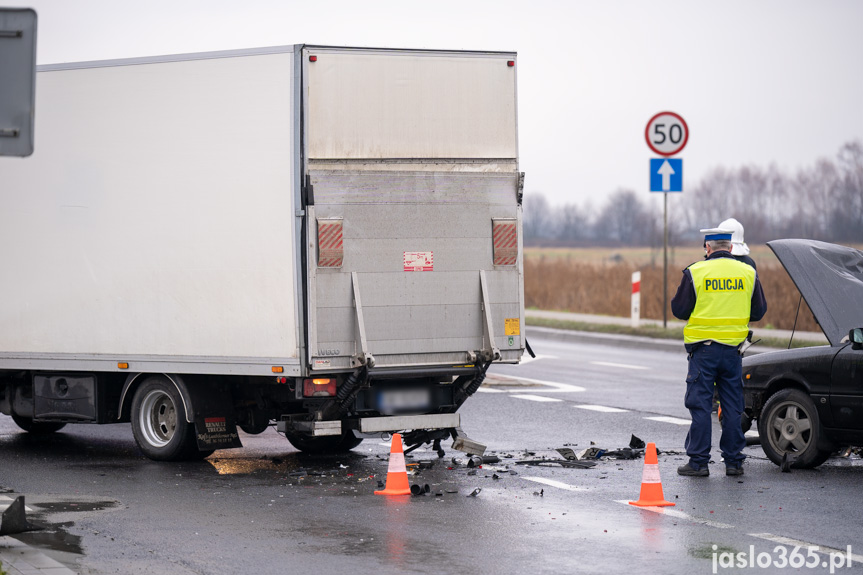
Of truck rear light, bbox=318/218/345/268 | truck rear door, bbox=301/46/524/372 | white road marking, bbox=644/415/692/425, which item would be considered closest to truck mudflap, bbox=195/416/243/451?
truck rear door, bbox=301/46/524/372

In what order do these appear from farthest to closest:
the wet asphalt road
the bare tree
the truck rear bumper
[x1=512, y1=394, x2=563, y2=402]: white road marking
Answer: the bare tree
[x1=512, y1=394, x2=563, y2=402]: white road marking
the truck rear bumper
the wet asphalt road

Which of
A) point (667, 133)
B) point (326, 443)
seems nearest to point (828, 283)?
point (326, 443)

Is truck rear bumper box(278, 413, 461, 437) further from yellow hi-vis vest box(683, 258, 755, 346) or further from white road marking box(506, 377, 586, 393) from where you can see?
white road marking box(506, 377, 586, 393)

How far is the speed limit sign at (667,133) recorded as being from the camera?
24.0 m

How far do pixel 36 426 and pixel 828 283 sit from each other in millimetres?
→ 7812

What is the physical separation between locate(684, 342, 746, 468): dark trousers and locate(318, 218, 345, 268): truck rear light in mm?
2931

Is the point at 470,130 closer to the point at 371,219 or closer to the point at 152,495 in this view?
the point at 371,219

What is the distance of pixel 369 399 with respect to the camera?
35.3 feet

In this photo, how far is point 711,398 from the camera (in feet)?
34.4

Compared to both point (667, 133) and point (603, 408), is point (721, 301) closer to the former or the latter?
point (603, 408)

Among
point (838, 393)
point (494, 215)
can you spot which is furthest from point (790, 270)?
point (494, 215)

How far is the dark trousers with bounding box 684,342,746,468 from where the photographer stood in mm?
10438

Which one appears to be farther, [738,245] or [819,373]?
[738,245]

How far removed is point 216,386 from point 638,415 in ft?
18.2
